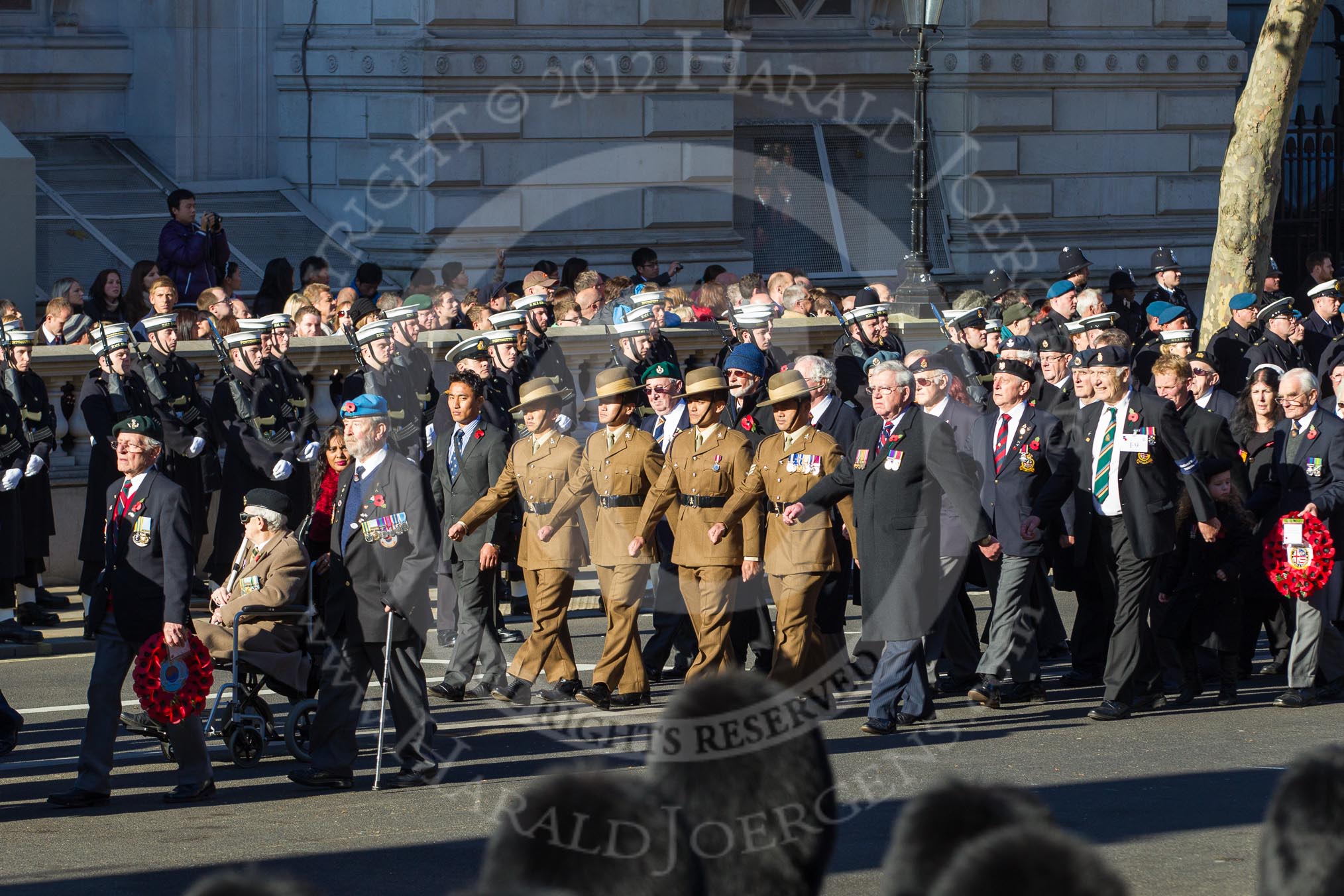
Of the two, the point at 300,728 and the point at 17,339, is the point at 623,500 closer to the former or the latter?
the point at 300,728

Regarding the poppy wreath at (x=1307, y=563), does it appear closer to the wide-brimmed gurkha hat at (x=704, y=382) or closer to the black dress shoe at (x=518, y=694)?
the wide-brimmed gurkha hat at (x=704, y=382)

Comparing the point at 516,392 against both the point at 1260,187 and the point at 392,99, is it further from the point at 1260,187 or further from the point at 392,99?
the point at 1260,187

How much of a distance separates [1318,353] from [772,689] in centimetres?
1576

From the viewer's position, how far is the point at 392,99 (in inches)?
859

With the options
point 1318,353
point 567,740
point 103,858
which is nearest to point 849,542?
point 567,740

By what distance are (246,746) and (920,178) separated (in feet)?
32.3

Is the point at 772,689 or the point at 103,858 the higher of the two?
the point at 772,689

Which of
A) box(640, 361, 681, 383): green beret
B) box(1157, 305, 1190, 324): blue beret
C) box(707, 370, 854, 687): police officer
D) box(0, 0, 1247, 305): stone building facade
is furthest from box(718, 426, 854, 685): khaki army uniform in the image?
box(0, 0, 1247, 305): stone building facade

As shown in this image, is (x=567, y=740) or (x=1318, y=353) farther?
(x=1318, y=353)

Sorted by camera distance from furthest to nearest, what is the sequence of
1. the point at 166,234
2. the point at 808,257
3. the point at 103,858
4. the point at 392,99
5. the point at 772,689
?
the point at 808,257 → the point at 392,99 → the point at 166,234 → the point at 103,858 → the point at 772,689

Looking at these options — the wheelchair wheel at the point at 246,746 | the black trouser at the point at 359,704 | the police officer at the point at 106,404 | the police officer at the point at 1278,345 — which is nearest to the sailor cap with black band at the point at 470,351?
the police officer at the point at 106,404

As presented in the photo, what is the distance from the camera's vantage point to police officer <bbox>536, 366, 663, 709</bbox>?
11.4 metres

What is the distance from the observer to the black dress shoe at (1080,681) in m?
12.0

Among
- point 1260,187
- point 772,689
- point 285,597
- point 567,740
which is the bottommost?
point 567,740
